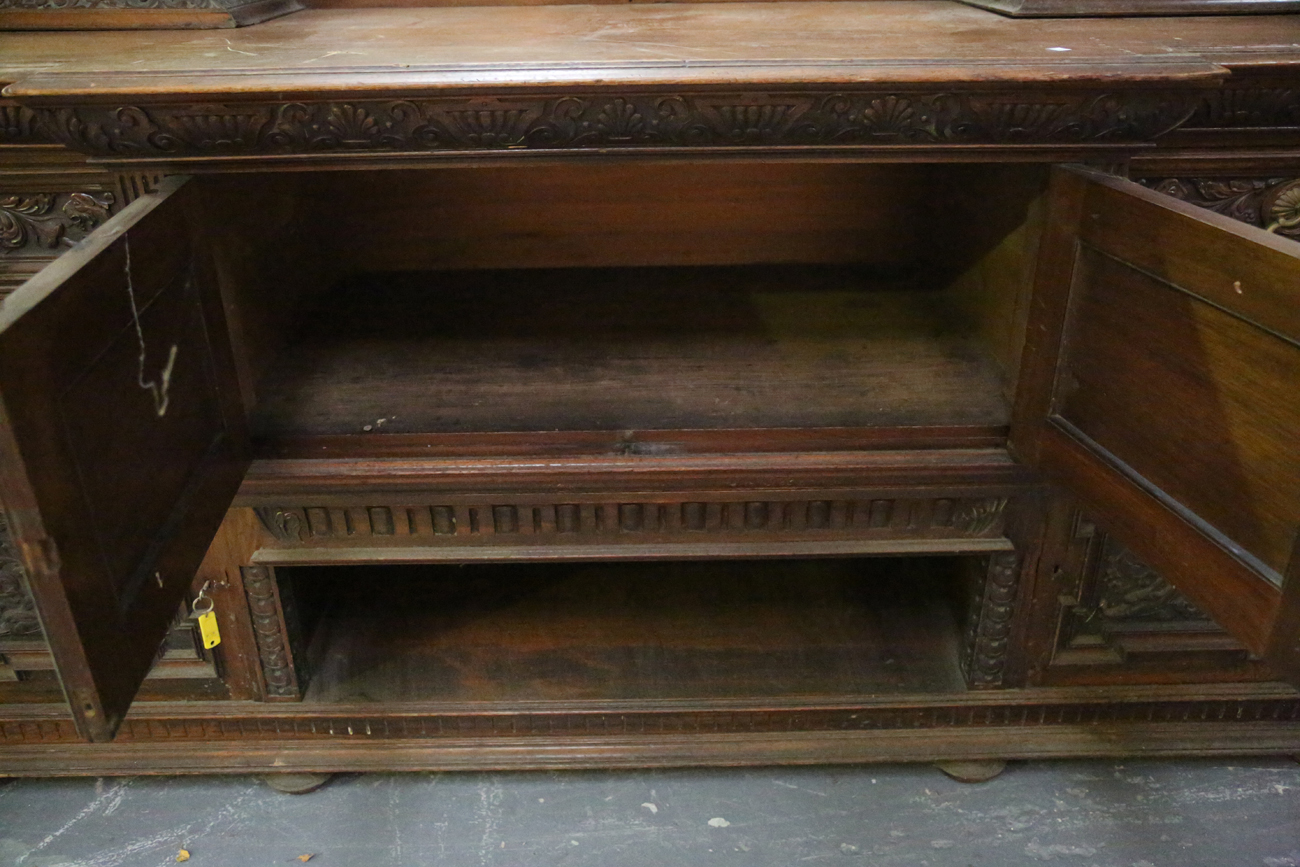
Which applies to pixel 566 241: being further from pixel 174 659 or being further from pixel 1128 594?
pixel 1128 594

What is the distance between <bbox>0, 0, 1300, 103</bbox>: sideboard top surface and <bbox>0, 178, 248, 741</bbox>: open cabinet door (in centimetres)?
15

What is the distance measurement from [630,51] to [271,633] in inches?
31.2

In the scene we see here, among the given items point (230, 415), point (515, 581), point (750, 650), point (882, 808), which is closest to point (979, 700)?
point (882, 808)

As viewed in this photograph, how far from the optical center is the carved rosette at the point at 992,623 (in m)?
1.09

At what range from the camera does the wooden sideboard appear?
2.35ft

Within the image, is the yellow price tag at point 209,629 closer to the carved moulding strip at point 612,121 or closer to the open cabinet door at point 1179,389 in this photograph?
the carved moulding strip at point 612,121

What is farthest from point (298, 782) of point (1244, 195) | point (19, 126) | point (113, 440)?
point (1244, 195)

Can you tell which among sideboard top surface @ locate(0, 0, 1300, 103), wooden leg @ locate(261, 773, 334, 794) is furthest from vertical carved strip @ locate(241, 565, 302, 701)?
sideboard top surface @ locate(0, 0, 1300, 103)

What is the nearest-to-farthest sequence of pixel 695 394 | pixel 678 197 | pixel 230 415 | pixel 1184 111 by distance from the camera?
pixel 1184 111, pixel 230 415, pixel 695 394, pixel 678 197

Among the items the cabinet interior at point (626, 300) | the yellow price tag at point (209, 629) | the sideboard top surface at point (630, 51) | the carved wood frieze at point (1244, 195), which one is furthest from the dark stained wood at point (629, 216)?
the yellow price tag at point (209, 629)

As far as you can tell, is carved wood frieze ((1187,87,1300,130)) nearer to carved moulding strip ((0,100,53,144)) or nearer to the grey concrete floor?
the grey concrete floor

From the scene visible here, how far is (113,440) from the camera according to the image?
0.67 m

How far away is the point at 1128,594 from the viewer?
3.68ft

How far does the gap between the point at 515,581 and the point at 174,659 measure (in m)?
0.46
